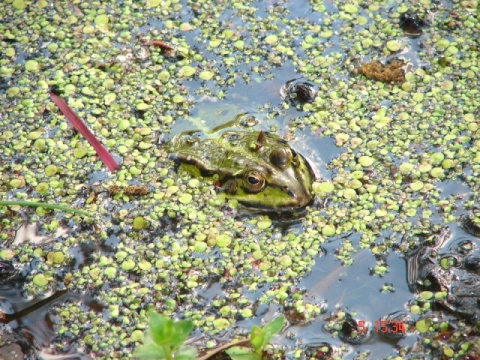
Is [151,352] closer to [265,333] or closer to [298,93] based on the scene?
[265,333]

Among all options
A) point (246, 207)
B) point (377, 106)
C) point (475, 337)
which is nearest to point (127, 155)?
point (246, 207)

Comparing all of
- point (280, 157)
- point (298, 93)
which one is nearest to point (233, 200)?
point (280, 157)

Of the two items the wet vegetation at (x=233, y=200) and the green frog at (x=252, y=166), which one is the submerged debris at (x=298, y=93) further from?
the green frog at (x=252, y=166)

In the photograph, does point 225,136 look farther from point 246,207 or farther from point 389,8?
point 389,8

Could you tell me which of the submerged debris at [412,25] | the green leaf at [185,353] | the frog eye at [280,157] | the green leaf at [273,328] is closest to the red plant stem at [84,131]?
the frog eye at [280,157]
